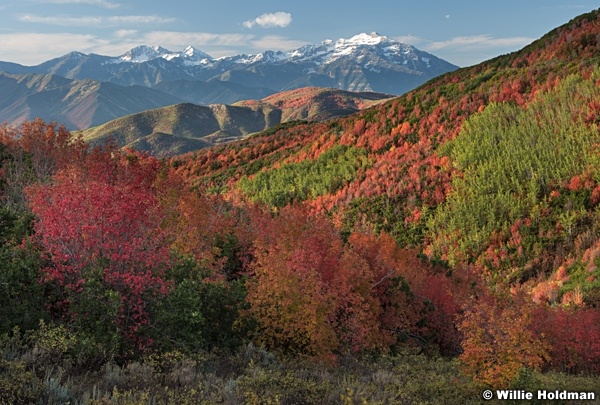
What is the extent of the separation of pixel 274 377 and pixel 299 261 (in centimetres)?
716

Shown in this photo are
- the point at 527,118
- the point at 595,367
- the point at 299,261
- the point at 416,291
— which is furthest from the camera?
the point at 527,118

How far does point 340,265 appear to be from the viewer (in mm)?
20859

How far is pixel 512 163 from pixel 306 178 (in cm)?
2823

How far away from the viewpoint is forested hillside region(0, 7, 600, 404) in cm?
1102

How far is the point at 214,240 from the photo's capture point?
80.5ft

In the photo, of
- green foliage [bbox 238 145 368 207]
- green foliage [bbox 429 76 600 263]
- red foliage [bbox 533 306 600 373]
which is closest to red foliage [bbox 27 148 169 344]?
red foliage [bbox 533 306 600 373]

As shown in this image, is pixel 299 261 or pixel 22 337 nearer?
pixel 22 337

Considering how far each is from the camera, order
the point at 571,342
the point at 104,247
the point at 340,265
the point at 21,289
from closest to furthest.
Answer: the point at 21,289 → the point at 104,247 → the point at 340,265 → the point at 571,342

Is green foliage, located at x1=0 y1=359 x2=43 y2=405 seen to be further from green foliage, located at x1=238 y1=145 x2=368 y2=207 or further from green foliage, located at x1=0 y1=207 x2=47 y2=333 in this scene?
green foliage, located at x1=238 y1=145 x2=368 y2=207

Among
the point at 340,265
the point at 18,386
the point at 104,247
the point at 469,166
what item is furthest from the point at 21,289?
the point at 469,166

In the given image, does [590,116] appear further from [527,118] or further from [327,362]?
[327,362]

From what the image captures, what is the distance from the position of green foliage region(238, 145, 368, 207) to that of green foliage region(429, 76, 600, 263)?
14445 millimetres

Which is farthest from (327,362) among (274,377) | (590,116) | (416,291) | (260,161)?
(260,161)

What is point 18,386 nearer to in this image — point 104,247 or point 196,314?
point 196,314
